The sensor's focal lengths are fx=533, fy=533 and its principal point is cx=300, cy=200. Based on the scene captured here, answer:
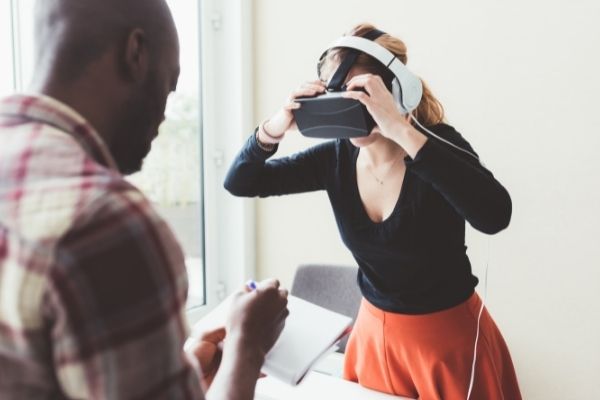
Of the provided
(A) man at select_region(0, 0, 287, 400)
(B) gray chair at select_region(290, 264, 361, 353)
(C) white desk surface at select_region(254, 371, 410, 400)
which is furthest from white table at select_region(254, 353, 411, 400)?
(A) man at select_region(0, 0, 287, 400)

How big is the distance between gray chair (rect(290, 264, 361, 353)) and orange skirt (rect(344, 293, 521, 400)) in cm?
51

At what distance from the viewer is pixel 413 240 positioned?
1170 millimetres

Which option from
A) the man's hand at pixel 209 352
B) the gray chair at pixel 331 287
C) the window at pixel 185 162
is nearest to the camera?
the man's hand at pixel 209 352

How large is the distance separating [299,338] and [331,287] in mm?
865

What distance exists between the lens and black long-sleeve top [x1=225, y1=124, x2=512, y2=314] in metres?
1.06

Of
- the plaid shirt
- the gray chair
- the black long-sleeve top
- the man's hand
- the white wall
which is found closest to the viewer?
the plaid shirt

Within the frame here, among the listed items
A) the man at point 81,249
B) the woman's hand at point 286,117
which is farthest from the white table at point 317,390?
the man at point 81,249

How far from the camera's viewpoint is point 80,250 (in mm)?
397

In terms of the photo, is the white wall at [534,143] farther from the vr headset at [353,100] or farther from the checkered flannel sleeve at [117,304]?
the checkered flannel sleeve at [117,304]

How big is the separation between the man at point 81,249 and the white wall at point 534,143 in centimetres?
148

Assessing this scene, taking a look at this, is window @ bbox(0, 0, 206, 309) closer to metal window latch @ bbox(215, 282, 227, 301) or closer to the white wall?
metal window latch @ bbox(215, 282, 227, 301)

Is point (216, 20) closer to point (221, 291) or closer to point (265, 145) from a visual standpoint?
point (265, 145)

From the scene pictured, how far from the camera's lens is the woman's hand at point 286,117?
1248 mm

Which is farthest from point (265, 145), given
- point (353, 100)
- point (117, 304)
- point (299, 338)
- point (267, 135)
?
point (117, 304)
